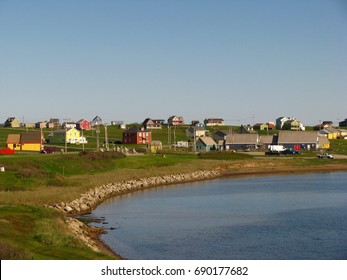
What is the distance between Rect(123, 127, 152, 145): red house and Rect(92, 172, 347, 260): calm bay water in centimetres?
5590

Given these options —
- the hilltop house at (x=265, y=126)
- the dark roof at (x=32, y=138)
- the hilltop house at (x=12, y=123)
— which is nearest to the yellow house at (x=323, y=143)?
the hilltop house at (x=265, y=126)

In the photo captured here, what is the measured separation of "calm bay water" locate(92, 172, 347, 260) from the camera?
107 feet

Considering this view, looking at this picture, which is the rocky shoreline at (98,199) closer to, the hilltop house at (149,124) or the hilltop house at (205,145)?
the hilltop house at (205,145)

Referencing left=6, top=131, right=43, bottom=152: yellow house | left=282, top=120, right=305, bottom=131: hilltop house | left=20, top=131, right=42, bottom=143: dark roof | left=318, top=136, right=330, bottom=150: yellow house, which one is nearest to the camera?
left=6, top=131, right=43, bottom=152: yellow house

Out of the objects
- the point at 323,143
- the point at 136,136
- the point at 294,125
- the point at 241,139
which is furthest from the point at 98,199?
the point at 294,125

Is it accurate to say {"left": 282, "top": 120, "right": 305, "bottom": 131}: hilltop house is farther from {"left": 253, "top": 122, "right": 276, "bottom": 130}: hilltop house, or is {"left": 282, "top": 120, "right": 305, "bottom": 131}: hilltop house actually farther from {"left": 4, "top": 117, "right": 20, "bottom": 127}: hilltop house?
{"left": 4, "top": 117, "right": 20, "bottom": 127}: hilltop house

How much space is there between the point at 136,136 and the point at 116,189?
63.1 meters

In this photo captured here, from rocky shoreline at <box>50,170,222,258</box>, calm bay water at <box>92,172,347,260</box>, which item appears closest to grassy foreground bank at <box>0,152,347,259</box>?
rocky shoreline at <box>50,170,222,258</box>

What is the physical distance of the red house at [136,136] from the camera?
124938 mm

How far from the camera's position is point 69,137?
12075cm

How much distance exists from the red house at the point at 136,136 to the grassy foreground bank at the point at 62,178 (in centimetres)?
2623

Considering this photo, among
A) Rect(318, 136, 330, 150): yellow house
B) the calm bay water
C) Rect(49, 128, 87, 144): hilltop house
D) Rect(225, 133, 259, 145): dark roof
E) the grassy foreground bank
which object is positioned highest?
Rect(49, 128, 87, 144): hilltop house

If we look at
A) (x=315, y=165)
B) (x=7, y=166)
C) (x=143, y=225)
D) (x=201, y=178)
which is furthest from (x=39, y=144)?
(x=143, y=225)

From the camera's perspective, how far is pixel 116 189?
62.1 m
